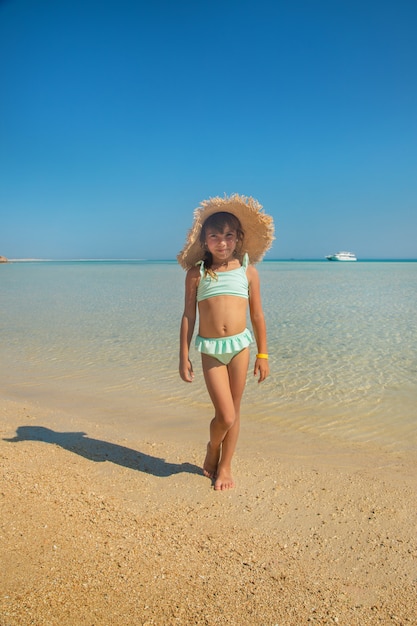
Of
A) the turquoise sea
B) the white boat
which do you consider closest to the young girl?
the turquoise sea

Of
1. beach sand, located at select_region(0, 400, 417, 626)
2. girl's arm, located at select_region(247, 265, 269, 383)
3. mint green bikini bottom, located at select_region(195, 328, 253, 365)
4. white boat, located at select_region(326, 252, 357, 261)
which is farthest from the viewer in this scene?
white boat, located at select_region(326, 252, 357, 261)

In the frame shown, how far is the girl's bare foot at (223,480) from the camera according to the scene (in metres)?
3.12

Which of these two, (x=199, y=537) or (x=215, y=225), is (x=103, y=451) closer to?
(x=199, y=537)

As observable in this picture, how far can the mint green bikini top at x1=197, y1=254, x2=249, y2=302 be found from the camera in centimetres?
312

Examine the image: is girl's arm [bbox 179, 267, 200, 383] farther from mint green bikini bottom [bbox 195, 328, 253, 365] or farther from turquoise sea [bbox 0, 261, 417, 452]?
turquoise sea [bbox 0, 261, 417, 452]

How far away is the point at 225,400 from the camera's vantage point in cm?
307

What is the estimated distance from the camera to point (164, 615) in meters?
1.89

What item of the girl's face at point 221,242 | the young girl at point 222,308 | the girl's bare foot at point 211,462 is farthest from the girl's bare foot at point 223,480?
the girl's face at point 221,242

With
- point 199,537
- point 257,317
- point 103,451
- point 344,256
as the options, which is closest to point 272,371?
point 103,451

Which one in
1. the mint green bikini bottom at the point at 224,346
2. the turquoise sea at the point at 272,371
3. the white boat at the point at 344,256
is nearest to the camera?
the mint green bikini bottom at the point at 224,346

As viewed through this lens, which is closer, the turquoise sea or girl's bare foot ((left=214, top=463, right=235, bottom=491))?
girl's bare foot ((left=214, top=463, right=235, bottom=491))

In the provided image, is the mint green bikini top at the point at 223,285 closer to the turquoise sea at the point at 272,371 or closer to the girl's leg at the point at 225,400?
the girl's leg at the point at 225,400

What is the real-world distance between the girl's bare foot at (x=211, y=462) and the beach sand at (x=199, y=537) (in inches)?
4.2

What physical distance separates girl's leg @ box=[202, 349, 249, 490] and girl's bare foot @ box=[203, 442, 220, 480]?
0.08 meters
